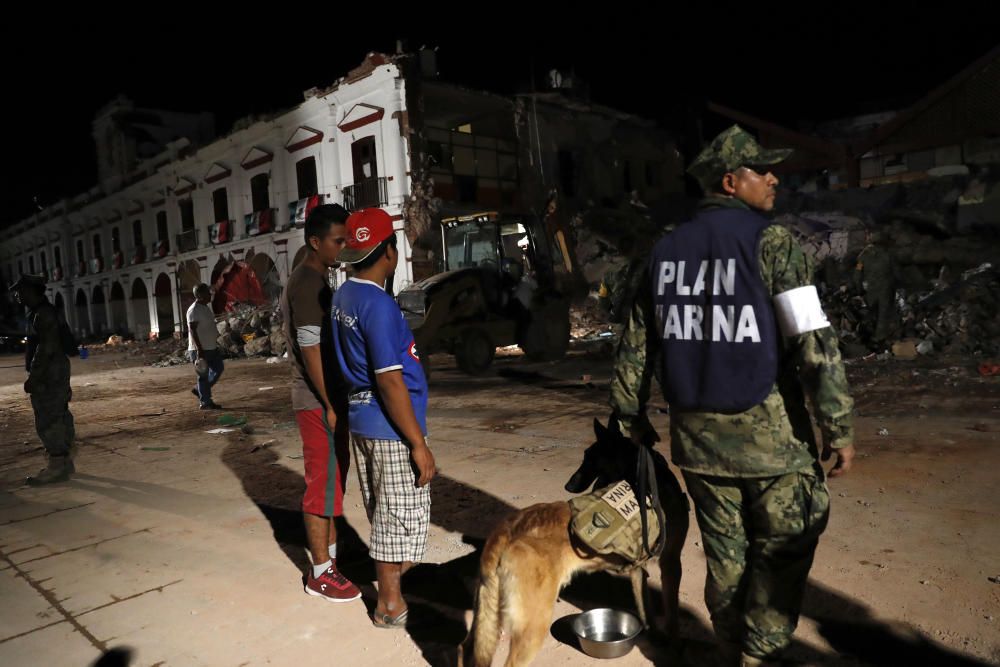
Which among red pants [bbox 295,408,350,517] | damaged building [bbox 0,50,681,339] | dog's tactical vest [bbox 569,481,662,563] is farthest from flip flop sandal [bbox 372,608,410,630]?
damaged building [bbox 0,50,681,339]

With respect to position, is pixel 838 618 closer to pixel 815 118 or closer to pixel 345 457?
pixel 345 457

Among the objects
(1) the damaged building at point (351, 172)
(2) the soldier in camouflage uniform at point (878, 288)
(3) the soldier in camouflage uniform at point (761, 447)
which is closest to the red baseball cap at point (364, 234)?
(3) the soldier in camouflage uniform at point (761, 447)

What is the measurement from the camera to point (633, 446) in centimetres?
239

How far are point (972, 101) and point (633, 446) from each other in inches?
762

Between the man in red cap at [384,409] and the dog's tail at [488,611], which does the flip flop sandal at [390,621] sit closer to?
the man in red cap at [384,409]

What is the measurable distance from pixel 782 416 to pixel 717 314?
373mm

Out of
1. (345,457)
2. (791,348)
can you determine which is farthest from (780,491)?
(345,457)

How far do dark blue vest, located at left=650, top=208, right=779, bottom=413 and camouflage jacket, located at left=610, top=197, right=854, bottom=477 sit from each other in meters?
0.04

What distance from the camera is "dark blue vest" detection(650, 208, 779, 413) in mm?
1965

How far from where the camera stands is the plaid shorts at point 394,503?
2656mm

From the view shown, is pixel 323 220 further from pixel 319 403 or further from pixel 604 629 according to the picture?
pixel 604 629

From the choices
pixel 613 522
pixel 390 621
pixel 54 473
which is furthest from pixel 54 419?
pixel 613 522

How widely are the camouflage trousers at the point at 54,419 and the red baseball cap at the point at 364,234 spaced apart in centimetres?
412

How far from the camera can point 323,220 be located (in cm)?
320
